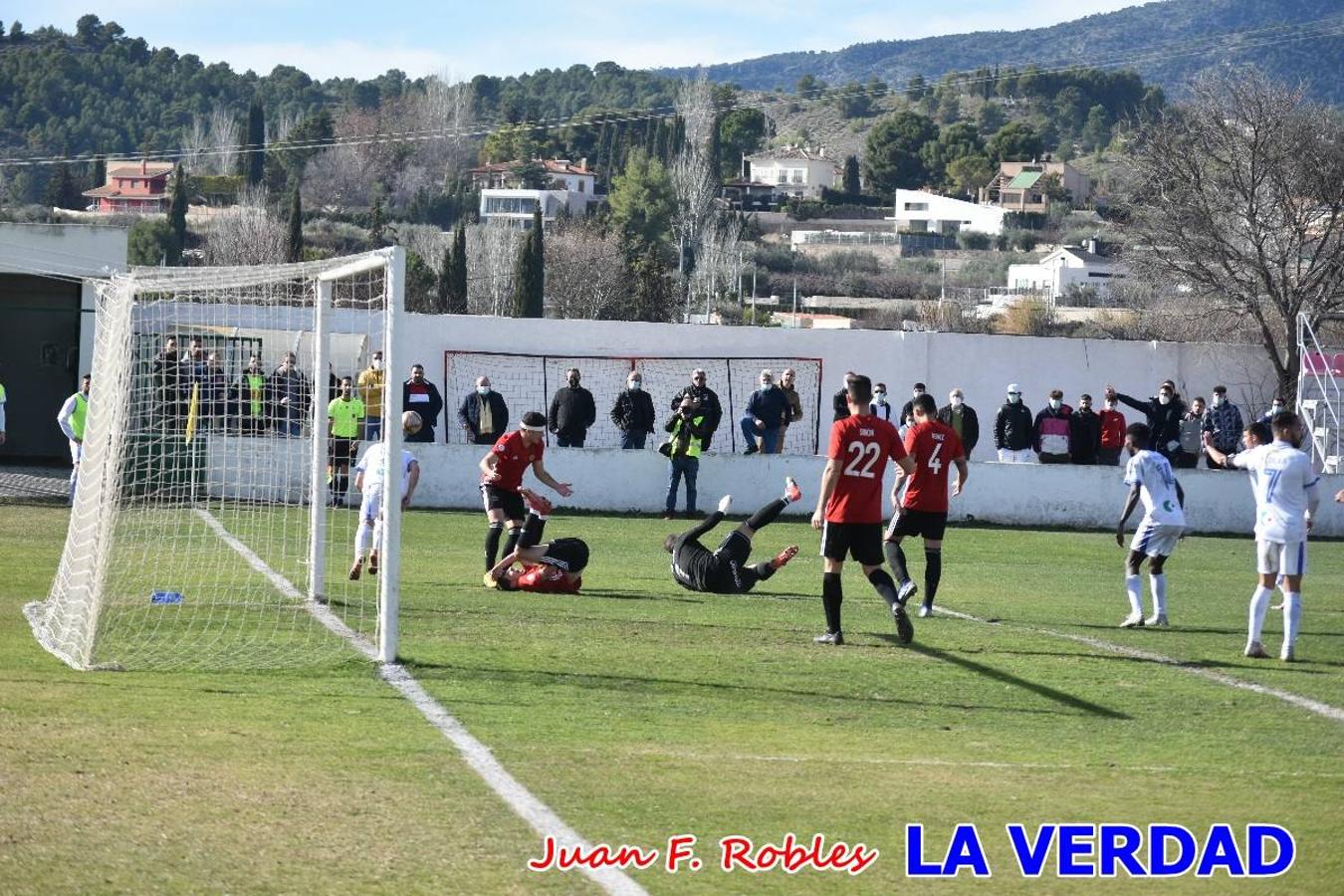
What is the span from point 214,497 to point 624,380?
10412 millimetres

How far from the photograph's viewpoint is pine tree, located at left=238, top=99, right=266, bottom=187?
164m

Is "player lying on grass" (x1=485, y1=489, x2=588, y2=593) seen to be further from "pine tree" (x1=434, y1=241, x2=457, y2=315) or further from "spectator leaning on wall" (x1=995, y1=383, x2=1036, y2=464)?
"pine tree" (x1=434, y1=241, x2=457, y2=315)

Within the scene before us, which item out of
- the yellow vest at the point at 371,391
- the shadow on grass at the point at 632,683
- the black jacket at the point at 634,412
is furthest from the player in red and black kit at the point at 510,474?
the black jacket at the point at 634,412

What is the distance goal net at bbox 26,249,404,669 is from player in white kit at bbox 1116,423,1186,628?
6.29 m

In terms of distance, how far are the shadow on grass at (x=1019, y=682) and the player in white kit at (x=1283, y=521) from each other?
7.40 feet

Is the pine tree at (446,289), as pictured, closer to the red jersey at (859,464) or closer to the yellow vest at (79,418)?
the yellow vest at (79,418)

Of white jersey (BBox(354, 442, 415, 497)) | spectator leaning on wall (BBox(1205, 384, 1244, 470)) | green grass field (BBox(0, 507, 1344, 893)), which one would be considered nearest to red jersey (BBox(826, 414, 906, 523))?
green grass field (BBox(0, 507, 1344, 893))

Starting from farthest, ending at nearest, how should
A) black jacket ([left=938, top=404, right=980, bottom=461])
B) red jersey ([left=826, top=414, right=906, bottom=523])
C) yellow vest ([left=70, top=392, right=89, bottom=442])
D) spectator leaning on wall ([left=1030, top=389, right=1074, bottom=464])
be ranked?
spectator leaning on wall ([left=1030, top=389, right=1074, bottom=464]) → black jacket ([left=938, top=404, right=980, bottom=461]) → yellow vest ([left=70, top=392, right=89, bottom=442]) → red jersey ([left=826, top=414, right=906, bottom=523])

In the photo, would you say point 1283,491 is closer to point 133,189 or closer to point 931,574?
point 931,574

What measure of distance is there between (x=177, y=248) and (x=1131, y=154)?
265 ft

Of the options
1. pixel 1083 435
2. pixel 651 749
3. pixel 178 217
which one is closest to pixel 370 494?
pixel 651 749

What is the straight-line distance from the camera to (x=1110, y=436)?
90.1 ft

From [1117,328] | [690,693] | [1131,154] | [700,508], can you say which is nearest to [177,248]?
[1117,328]

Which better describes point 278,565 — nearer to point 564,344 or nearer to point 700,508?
point 700,508
